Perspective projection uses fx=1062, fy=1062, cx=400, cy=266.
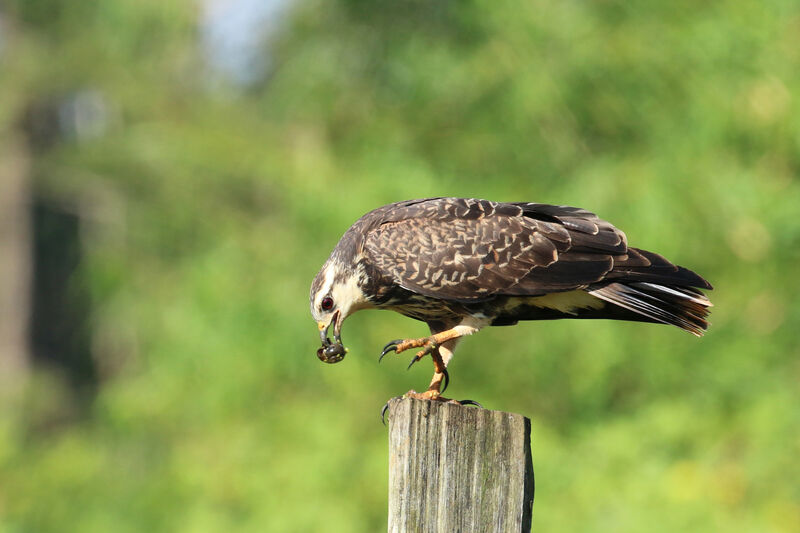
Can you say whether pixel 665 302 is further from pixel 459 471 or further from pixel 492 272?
pixel 459 471

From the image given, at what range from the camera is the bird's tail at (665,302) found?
15.7 feet

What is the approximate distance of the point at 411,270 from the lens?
5.01 m

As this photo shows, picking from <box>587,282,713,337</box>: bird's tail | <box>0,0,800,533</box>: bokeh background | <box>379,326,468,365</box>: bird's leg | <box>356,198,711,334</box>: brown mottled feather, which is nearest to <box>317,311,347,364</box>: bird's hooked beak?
<box>356,198,711,334</box>: brown mottled feather

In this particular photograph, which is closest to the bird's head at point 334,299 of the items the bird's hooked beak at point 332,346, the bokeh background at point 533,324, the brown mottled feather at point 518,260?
the bird's hooked beak at point 332,346

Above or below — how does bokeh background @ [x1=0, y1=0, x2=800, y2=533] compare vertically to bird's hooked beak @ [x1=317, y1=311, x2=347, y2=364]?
above

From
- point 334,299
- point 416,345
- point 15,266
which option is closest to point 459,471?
point 416,345

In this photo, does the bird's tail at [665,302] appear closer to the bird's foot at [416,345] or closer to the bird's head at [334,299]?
the bird's foot at [416,345]

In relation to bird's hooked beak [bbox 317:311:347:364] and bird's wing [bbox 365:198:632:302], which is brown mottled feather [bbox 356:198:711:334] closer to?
bird's wing [bbox 365:198:632:302]

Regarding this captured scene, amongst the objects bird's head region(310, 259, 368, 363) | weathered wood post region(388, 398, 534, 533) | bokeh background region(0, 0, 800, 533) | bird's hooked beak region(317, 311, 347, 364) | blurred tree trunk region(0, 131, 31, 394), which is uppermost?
blurred tree trunk region(0, 131, 31, 394)

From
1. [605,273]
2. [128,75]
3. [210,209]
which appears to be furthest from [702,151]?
[128,75]

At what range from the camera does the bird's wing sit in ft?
16.3

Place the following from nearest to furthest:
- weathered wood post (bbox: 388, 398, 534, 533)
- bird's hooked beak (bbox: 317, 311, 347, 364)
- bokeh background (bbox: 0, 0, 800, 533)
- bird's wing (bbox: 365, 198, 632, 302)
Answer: weathered wood post (bbox: 388, 398, 534, 533) < bird's wing (bbox: 365, 198, 632, 302) < bird's hooked beak (bbox: 317, 311, 347, 364) < bokeh background (bbox: 0, 0, 800, 533)

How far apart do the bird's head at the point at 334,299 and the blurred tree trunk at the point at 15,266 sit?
20869 millimetres

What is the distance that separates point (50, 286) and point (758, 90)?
23973mm
